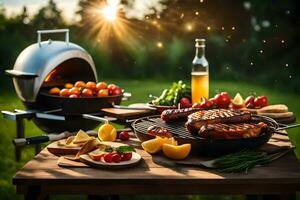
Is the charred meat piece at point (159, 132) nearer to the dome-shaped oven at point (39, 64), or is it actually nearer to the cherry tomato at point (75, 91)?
the cherry tomato at point (75, 91)

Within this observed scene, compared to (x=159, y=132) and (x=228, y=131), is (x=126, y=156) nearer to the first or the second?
(x=159, y=132)

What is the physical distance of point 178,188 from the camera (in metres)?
2.70

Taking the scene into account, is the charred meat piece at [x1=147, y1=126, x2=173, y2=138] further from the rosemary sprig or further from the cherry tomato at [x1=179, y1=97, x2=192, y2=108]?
the cherry tomato at [x1=179, y1=97, x2=192, y2=108]

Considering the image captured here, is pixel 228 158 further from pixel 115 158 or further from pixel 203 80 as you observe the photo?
pixel 203 80

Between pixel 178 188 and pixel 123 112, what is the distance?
211 cm

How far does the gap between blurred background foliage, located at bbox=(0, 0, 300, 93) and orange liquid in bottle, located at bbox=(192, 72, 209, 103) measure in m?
6.89

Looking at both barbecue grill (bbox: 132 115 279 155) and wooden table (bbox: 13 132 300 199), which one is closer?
wooden table (bbox: 13 132 300 199)

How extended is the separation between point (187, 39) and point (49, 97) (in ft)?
23.7

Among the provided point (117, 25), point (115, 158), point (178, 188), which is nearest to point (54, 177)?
point (115, 158)

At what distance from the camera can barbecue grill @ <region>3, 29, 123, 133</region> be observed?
5449mm

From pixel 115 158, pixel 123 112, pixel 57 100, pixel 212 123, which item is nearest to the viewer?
pixel 115 158

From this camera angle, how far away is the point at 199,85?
502 cm

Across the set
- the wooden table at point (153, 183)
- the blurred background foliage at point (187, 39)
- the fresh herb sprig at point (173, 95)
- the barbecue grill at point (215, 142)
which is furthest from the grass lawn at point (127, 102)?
the wooden table at point (153, 183)

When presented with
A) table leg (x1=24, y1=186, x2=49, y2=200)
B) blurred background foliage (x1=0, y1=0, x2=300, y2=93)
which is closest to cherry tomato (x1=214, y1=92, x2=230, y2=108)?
table leg (x1=24, y1=186, x2=49, y2=200)
